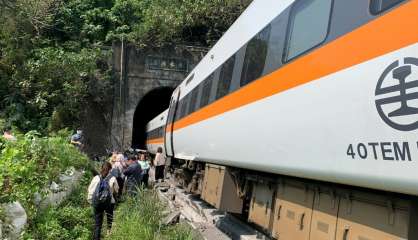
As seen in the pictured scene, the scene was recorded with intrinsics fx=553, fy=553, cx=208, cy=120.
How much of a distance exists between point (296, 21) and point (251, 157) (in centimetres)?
169

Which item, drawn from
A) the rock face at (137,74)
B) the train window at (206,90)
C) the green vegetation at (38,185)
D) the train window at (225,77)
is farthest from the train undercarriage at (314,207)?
the rock face at (137,74)

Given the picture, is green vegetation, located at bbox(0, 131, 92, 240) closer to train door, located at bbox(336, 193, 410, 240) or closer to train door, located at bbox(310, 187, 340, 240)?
train door, located at bbox(310, 187, 340, 240)

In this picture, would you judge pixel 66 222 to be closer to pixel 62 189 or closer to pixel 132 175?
pixel 62 189

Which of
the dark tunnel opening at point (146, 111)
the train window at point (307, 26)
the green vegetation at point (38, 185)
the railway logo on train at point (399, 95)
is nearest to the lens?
the railway logo on train at point (399, 95)

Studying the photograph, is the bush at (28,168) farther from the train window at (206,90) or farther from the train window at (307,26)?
the train window at (307,26)

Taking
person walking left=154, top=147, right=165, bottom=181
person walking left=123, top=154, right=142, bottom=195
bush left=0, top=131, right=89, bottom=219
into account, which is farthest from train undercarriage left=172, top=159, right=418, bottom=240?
person walking left=154, top=147, right=165, bottom=181

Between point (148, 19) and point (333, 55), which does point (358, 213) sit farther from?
point (148, 19)

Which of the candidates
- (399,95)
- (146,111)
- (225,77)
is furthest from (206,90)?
(146,111)

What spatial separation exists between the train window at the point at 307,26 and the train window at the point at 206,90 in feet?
14.2

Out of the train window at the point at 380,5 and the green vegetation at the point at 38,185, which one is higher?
the train window at the point at 380,5

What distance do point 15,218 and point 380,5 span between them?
17.2ft

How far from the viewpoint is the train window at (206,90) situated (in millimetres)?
9688

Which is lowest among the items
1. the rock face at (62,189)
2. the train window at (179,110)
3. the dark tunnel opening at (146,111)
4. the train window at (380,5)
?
the rock face at (62,189)

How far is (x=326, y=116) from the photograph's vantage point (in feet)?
13.5
